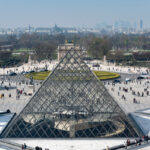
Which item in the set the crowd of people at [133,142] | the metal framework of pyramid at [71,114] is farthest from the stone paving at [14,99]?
the crowd of people at [133,142]

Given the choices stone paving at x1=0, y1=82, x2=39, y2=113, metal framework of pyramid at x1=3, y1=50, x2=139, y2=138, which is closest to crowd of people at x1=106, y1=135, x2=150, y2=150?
metal framework of pyramid at x1=3, y1=50, x2=139, y2=138

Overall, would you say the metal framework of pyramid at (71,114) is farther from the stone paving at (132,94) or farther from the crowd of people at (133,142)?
the stone paving at (132,94)

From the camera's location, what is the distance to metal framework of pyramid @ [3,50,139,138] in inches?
865

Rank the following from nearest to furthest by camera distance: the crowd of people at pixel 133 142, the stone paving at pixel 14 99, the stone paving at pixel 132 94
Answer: the crowd of people at pixel 133 142 < the stone paving at pixel 14 99 < the stone paving at pixel 132 94

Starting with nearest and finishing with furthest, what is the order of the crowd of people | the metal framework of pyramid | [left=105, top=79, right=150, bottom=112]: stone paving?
→ the crowd of people < the metal framework of pyramid < [left=105, top=79, right=150, bottom=112]: stone paving

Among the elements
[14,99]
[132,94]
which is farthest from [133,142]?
[14,99]

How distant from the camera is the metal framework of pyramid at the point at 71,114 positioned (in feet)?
72.1

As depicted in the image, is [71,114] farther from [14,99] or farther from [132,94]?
[132,94]

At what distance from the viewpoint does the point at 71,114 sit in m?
22.4

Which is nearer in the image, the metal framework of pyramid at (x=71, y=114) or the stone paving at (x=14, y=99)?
the metal framework of pyramid at (x=71, y=114)

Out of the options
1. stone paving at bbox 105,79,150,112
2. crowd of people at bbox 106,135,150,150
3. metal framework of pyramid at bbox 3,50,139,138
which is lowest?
stone paving at bbox 105,79,150,112

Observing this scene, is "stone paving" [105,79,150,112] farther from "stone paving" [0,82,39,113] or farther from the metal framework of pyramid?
"stone paving" [0,82,39,113]

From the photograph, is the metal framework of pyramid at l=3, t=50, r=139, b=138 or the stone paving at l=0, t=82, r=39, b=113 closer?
the metal framework of pyramid at l=3, t=50, r=139, b=138

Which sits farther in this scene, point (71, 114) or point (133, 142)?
point (71, 114)
